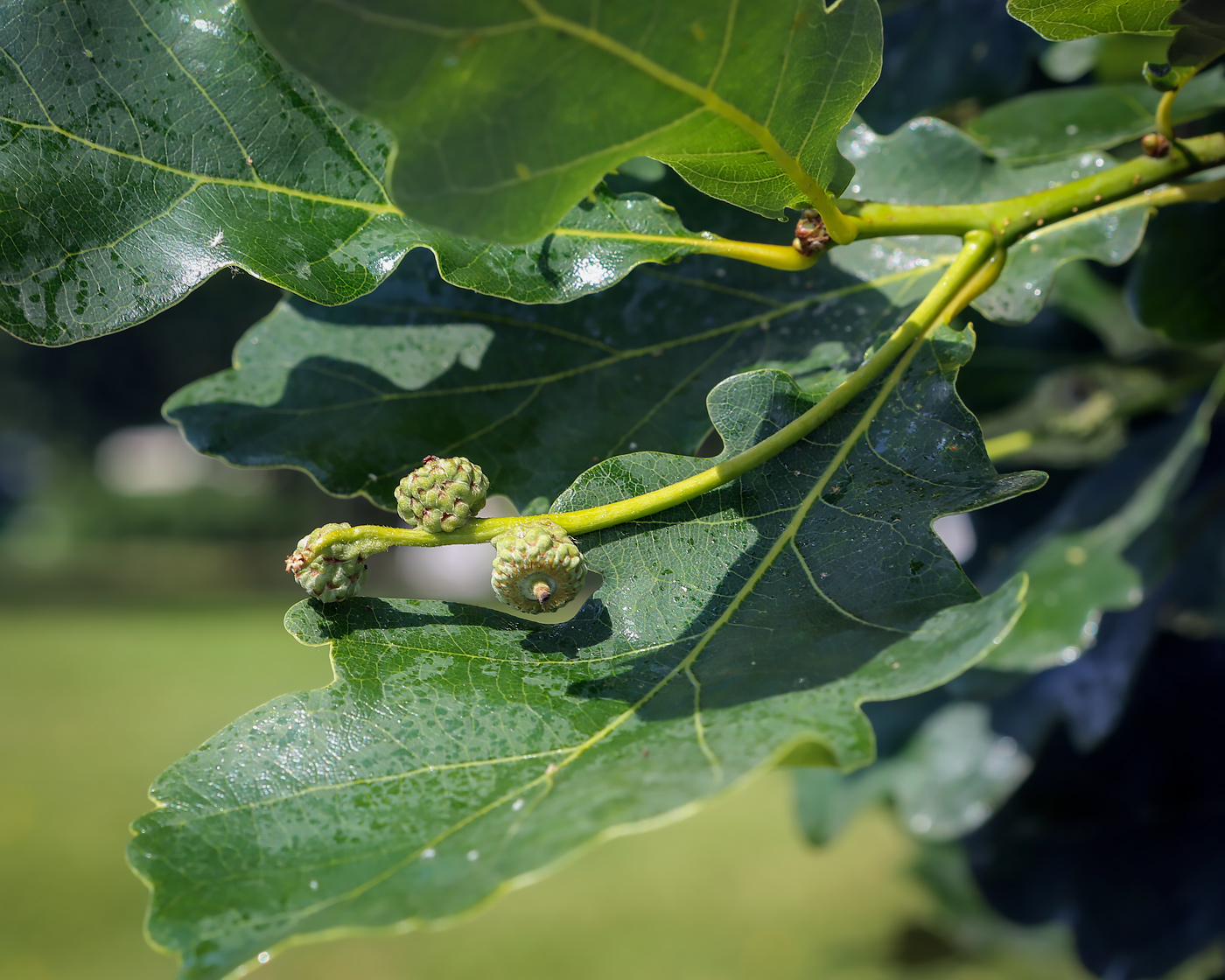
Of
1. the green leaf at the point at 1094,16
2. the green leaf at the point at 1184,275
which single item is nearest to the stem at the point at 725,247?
the green leaf at the point at 1094,16

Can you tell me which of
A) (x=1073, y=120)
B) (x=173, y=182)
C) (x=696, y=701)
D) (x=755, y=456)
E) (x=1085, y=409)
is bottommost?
(x=1085, y=409)

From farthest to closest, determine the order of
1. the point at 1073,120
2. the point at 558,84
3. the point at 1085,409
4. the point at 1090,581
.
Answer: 1. the point at 1085,409
2. the point at 1090,581
3. the point at 1073,120
4. the point at 558,84

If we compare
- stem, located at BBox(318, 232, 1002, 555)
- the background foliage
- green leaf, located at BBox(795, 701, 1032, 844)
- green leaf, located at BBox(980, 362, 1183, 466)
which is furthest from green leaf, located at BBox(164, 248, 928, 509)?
green leaf, located at BBox(795, 701, 1032, 844)

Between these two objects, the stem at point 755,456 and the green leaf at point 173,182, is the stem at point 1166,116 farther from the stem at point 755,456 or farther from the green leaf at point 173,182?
the green leaf at point 173,182

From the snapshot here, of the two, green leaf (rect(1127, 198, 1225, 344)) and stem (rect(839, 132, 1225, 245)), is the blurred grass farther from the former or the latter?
stem (rect(839, 132, 1225, 245))

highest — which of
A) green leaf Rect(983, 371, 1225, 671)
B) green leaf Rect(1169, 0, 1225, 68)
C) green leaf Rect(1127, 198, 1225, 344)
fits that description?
green leaf Rect(1169, 0, 1225, 68)

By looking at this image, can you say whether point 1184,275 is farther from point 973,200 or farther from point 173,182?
point 173,182

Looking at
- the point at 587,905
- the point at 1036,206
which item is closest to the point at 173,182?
the point at 1036,206
